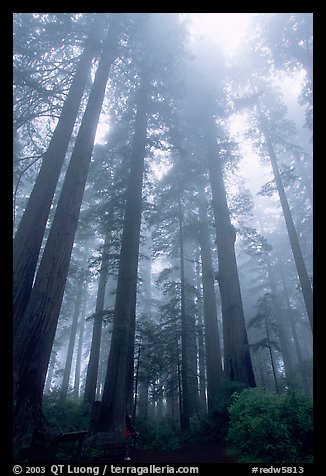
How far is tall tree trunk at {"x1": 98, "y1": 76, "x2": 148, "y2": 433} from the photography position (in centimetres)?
888

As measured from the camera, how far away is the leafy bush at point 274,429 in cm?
639

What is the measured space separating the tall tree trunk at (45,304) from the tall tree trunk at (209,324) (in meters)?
9.42

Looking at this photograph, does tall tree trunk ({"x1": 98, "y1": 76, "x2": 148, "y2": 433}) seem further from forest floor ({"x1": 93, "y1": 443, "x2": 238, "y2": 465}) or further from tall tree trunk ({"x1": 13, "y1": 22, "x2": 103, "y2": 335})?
tall tree trunk ({"x1": 13, "y1": 22, "x2": 103, "y2": 335})

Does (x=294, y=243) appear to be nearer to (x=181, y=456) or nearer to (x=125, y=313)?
(x=125, y=313)

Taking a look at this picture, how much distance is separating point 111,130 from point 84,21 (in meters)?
6.59

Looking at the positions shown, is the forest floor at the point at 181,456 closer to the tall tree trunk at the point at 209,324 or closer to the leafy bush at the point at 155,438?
the leafy bush at the point at 155,438

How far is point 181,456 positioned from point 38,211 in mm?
8086

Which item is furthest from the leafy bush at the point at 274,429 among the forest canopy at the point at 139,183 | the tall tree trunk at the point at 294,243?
the tall tree trunk at the point at 294,243

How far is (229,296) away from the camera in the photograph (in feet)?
41.8

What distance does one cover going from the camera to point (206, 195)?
73.6ft

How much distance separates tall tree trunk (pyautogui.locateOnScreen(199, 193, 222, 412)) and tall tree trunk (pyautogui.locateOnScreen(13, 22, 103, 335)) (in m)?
10.1

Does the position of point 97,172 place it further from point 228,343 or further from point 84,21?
point 228,343
